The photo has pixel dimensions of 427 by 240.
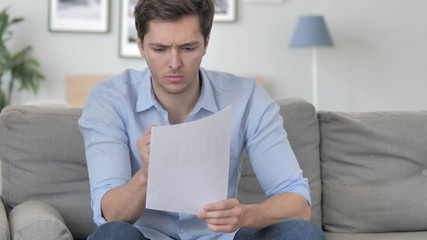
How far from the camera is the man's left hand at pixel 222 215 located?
1.33 m

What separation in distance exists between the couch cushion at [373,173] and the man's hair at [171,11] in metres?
0.72

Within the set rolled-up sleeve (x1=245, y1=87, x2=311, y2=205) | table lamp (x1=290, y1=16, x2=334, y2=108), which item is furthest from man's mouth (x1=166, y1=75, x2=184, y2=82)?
table lamp (x1=290, y1=16, x2=334, y2=108)

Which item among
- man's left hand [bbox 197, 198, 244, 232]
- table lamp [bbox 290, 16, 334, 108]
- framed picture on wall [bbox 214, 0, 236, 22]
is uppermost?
framed picture on wall [bbox 214, 0, 236, 22]

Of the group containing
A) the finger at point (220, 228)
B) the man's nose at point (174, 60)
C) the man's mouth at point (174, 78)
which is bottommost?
the finger at point (220, 228)

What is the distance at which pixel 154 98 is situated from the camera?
1.70m

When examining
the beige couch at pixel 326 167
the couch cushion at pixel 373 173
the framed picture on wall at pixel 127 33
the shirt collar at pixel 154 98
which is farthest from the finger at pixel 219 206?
the framed picture on wall at pixel 127 33

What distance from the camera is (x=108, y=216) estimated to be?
1.51 metres

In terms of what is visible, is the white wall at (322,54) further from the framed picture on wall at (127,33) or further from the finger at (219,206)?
the finger at (219,206)

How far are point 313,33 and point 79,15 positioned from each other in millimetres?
1956

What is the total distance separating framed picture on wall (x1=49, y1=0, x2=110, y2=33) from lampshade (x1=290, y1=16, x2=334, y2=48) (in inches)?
64.3

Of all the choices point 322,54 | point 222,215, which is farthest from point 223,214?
point 322,54

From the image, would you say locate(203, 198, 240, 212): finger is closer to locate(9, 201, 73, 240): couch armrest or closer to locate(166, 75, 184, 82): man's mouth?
locate(166, 75, 184, 82): man's mouth

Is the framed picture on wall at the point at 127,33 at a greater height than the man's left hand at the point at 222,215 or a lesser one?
greater

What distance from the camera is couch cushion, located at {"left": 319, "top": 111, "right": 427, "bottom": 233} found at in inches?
82.0
